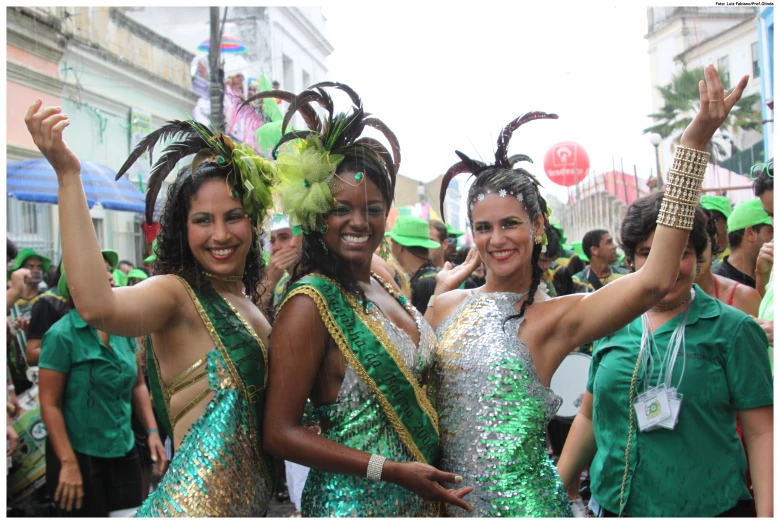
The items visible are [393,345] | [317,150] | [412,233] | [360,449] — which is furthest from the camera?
[412,233]

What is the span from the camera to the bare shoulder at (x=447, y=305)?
2426mm

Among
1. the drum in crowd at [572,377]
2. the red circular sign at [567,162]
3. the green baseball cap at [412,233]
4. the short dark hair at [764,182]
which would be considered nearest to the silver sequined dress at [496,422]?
the short dark hair at [764,182]

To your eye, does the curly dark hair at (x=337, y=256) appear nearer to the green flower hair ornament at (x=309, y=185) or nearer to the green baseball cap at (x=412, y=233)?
the green flower hair ornament at (x=309, y=185)

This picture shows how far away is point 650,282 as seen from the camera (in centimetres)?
194

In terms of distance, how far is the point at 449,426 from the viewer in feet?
7.05

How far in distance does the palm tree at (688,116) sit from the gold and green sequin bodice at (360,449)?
11.2ft

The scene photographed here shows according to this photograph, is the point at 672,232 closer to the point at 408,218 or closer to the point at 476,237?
the point at 476,237

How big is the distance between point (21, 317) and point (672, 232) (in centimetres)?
487

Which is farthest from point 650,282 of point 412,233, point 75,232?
point 412,233

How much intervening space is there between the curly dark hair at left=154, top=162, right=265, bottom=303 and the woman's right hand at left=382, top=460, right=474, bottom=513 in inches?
31.5

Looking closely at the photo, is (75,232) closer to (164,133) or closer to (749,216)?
(164,133)

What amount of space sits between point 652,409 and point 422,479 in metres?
0.93

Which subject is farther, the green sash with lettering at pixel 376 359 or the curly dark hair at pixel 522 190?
the curly dark hair at pixel 522 190

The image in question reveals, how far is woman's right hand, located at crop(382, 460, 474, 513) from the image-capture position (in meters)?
1.82
